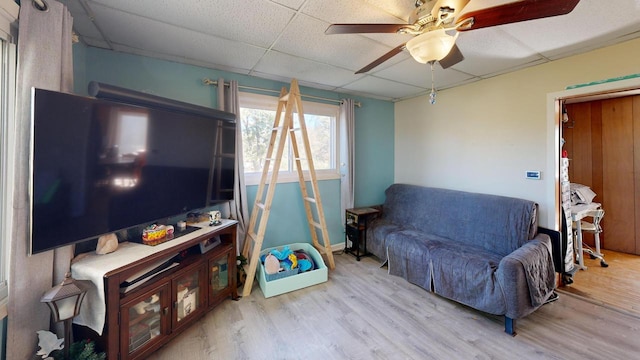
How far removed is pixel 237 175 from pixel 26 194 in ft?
5.16

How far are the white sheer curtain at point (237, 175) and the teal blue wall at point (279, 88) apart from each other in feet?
0.45

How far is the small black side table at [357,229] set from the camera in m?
3.38

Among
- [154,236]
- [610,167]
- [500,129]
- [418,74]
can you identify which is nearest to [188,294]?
[154,236]

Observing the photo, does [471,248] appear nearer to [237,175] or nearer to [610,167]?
[237,175]

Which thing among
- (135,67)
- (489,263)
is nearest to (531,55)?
(489,263)

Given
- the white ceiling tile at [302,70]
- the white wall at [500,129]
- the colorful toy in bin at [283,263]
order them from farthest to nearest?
the colorful toy in bin at [283,263] → the white ceiling tile at [302,70] → the white wall at [500,129]

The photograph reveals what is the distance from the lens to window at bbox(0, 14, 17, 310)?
128cm

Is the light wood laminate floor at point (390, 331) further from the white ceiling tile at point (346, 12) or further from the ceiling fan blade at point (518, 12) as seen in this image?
the white ceiling tile at point (346, 12)

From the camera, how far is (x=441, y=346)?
1.82 m

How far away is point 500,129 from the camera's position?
285 cm

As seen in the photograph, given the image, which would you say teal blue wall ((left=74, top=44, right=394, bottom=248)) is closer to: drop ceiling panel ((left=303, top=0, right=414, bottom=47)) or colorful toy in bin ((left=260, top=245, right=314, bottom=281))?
colorful toy in bin ((left=260, top=245, right=314, bottom=281))

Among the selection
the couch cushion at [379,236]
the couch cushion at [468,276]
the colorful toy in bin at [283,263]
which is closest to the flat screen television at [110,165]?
the colorful toy in bin at [283,263]


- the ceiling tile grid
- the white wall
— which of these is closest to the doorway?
the white wall

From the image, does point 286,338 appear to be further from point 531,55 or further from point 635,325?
point 531,55
